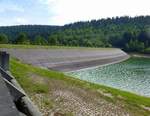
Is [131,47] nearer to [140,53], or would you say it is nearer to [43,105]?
[140,53]

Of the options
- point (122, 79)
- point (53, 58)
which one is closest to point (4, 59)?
point (122, 79)

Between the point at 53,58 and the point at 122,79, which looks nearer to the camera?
the point at 122,79

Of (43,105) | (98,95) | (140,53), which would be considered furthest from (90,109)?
(140,53)

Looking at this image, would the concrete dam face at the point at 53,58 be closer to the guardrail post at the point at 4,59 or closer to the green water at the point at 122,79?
the green water at the point at 122,79

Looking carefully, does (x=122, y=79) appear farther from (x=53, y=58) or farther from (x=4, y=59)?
(x=4, y=59)

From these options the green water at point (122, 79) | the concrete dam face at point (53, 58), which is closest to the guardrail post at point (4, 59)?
the green water at point (122, 79)

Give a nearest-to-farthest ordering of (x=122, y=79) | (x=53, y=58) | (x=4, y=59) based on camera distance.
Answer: (x=4, y=59) < (x=122, y=79) < (x=53, y=58)

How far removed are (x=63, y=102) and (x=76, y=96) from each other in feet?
7.00

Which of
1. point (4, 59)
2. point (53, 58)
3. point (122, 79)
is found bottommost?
point (122, 79)

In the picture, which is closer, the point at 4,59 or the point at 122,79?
the point at 4,59

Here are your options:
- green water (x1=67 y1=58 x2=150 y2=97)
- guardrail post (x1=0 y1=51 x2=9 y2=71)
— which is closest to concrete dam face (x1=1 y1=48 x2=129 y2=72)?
green water (x1=67 y1=58 x2=150 y2=97)

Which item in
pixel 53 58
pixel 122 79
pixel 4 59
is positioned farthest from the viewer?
pixel 53 58

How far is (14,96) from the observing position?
7.84 meters

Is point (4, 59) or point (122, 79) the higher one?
point (4, 59)
